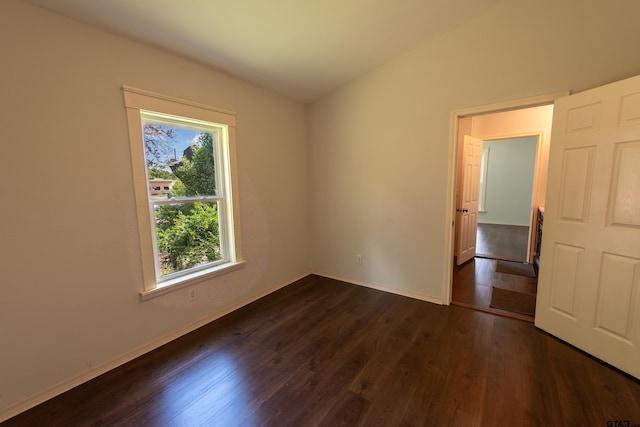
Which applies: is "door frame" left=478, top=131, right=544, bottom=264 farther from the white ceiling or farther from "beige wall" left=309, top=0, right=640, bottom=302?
the white ceiling

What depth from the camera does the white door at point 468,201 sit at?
398 cm

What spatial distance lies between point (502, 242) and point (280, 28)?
6015 millimetres

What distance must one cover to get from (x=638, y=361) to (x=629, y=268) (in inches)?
24.5

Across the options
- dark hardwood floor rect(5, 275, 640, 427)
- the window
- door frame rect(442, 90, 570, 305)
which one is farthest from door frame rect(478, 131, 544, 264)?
the window

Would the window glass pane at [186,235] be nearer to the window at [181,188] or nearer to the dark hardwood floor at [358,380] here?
the window at [181,188]

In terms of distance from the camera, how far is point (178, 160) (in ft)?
7.68

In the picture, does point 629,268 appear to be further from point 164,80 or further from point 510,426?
point 164,80

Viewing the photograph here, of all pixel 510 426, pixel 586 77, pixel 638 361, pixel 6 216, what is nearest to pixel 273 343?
pixel 510 426

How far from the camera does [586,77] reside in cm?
204

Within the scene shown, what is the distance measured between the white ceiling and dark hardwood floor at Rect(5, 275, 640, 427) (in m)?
2.54

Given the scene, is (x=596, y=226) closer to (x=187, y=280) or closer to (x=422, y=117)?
(x=422, y=117)

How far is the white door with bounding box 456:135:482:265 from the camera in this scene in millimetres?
3982

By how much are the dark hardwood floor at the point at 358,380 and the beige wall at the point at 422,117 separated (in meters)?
0.89

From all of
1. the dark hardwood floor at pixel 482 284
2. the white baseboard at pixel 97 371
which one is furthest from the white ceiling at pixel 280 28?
the dark hardwood floor at pixel 482 284
